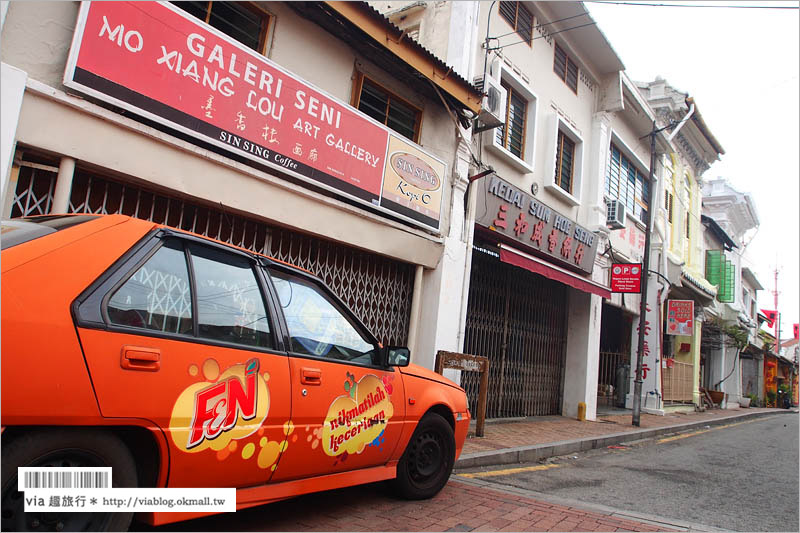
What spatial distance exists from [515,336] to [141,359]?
9.61 meters

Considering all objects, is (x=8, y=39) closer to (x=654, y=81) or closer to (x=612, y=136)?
(x=612, y=136)

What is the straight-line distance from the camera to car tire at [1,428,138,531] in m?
2.14

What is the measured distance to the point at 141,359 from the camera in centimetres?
257

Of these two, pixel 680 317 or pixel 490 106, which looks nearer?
pixel 490 106

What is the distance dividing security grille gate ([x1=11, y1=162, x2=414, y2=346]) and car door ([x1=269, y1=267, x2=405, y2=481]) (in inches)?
101

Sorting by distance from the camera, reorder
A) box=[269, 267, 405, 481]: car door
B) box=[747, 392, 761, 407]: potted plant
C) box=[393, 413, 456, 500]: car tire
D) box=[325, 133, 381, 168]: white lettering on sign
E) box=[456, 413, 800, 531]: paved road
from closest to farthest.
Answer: box=[269, 267, 405, 481]: car door
box=[393, 413, 456, 500]: car tire
box=[456, 413, 800, 531]: paved road
box=[325, 133, 381, 168]: white lettering on sign
box=[747, 392, 761, 407]: potted plant

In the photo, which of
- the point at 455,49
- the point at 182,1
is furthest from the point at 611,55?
the point at 182,1

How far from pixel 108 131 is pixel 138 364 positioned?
3185mm

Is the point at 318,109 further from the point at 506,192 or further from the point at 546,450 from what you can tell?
the point at 546,450

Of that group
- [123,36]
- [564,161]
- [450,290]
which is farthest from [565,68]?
[123,36]

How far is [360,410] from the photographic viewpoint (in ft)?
12.5

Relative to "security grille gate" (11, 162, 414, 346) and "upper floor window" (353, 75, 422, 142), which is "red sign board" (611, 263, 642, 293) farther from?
"upper floor window" (353, 75, 422, 142)

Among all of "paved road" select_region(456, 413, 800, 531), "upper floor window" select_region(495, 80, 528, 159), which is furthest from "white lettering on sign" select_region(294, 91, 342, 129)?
"paved road" select_region(456, 413, 800, 531)

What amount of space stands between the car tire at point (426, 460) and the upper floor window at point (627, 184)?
10946 millimetres
